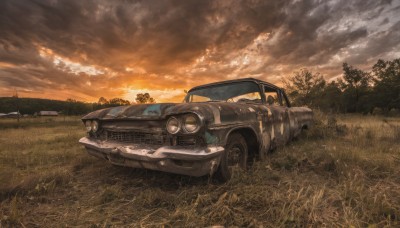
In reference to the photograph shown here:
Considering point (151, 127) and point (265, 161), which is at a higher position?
point (151, 127)

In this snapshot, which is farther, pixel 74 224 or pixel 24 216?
pixel 24 216

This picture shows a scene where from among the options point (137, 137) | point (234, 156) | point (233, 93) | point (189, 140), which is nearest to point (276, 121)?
point (233, 93)

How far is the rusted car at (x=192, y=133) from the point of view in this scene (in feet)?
6.36

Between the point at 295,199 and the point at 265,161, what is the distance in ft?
3.74

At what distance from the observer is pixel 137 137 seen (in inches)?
96.4

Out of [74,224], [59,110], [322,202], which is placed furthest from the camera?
[59,110]

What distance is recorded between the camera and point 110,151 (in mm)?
2346

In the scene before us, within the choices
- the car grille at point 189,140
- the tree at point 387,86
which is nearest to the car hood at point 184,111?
the car grille at point 189,140

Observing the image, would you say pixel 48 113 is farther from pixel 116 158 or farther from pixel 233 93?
pixel 233 93

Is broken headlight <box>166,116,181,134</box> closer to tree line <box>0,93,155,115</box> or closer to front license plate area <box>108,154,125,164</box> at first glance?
front license plate area <box>108,154,125,164</box>

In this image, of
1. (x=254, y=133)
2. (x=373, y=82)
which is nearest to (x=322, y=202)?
(x=254, y=133)

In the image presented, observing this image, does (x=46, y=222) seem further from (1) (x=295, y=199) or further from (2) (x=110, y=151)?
(1) (x=295, y=199)

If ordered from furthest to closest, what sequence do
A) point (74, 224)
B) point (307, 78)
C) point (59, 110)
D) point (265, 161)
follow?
point (59, 110) → point (307, 78) → point (265, 161) → point (74, 224)


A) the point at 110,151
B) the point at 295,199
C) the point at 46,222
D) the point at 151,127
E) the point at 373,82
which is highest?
the point at 373,82
